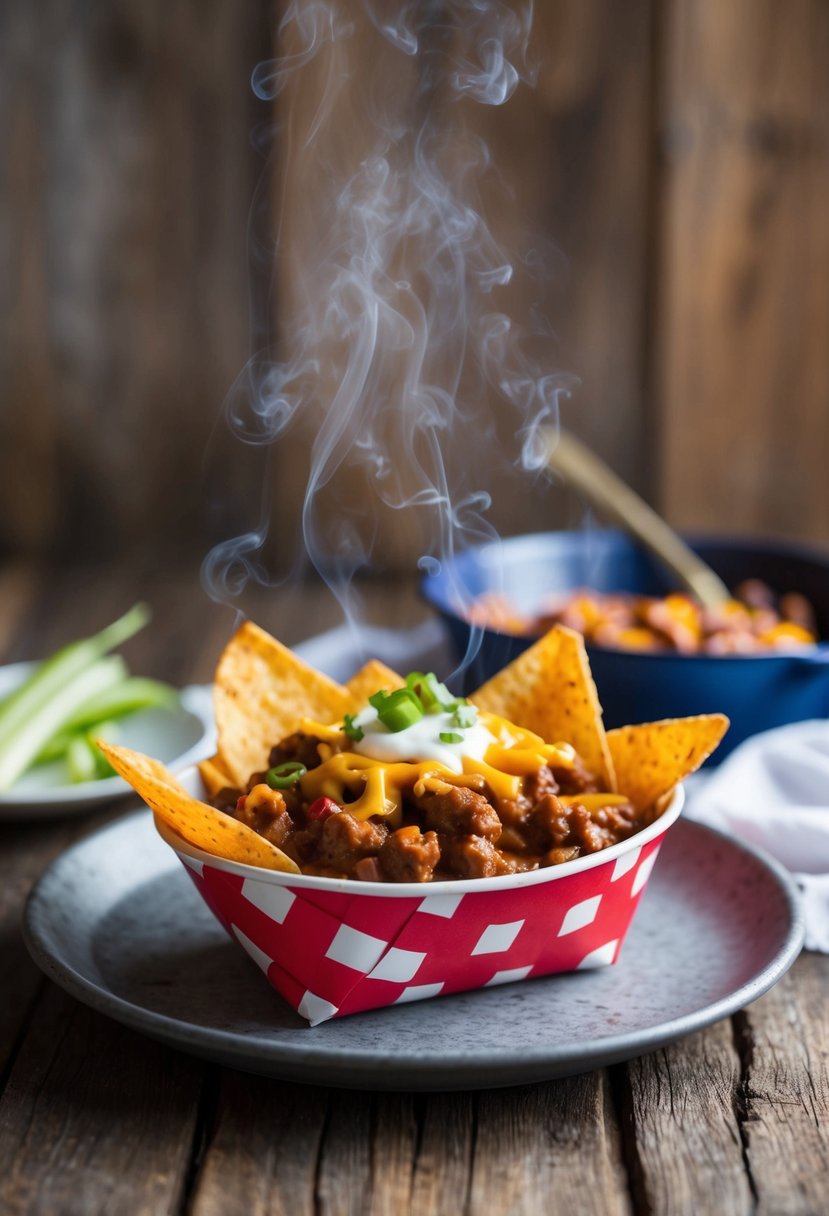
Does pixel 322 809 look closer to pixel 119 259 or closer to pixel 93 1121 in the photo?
pixel 93 1121

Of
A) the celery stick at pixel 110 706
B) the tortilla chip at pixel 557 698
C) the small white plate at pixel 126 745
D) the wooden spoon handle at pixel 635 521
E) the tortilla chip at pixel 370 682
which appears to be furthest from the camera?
the wooden spoon handle at pixel 635 521

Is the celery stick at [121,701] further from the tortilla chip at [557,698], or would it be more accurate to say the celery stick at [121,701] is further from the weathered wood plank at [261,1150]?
the weathered wood plank at [261,1150]

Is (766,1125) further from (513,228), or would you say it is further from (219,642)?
(513,228)

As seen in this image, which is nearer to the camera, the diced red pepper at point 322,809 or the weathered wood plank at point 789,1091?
the weathered wood plank at point 789,1091

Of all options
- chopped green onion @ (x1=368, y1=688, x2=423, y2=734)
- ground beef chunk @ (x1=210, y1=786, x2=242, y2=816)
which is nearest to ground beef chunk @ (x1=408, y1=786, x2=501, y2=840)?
chopped green onion @ (x1=368, y1=688, x2=423, y2=734)

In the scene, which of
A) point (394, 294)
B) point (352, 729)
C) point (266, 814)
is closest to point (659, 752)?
point (352, 729)

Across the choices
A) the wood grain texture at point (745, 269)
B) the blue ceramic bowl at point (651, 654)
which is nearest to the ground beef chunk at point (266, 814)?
the blue ceramic bowl at point (651, 654)

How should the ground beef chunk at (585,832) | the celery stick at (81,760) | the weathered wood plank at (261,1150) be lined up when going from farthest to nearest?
the celery stick at (81,760) → the ground beef chunk at (585,832) → the weathered wood plank at (261,1150)
